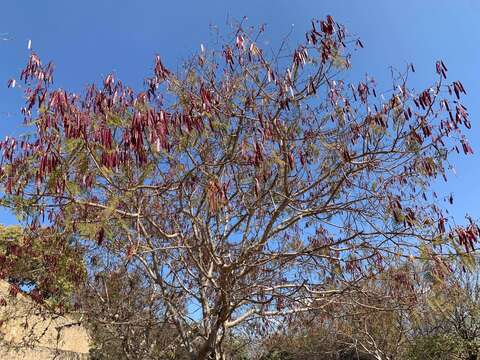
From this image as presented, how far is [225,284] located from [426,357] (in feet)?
31.5

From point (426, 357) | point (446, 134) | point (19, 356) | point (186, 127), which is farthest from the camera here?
point (426, 357)

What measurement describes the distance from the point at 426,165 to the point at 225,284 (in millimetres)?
2920

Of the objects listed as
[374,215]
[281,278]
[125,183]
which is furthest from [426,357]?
[125,183]

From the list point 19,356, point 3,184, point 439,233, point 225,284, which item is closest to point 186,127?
point 3,184

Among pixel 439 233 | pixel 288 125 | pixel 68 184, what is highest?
pixel 288 125

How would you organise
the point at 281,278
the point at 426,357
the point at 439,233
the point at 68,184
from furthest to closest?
the point at 426,357 → the point at 281,278 → the point at 439,233 → the point at 68,184

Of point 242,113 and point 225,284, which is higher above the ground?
point 242,113

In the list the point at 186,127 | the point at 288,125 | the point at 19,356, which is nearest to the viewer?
the point at 186,127

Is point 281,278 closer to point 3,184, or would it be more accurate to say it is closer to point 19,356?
point 3,184

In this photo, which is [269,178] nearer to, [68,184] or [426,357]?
[68,184]

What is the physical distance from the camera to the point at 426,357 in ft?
42.0

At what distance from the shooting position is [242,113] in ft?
18.2

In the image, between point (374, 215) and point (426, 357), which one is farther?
point (426, 357)

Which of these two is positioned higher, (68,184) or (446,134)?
(446,134)
